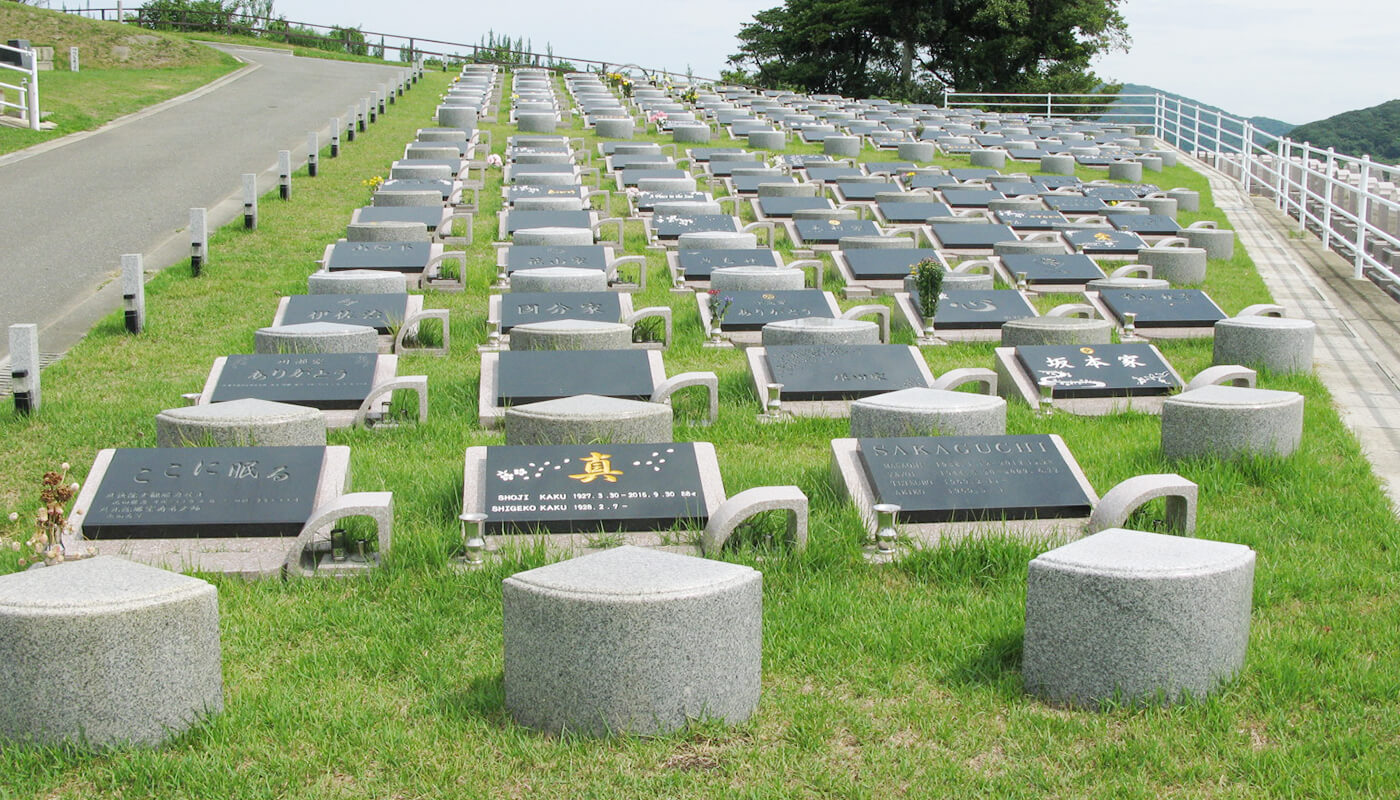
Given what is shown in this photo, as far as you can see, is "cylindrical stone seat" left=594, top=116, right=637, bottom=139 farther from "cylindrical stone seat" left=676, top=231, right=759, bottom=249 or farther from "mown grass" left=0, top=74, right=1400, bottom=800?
"mown grass" left=0, top=74, right=1400, bottom=800

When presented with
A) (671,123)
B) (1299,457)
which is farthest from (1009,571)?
(671,123)

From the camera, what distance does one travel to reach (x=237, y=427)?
8.12m

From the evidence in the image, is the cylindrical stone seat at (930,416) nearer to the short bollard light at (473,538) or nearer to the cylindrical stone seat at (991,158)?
the short bollard light at (473,538)

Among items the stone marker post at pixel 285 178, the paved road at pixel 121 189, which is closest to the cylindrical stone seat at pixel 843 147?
the paved road at pixel 121 189

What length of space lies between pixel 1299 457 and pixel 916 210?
1146 cm

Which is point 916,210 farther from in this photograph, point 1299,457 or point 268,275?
point 1299,457

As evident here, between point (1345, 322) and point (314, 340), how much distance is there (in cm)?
996

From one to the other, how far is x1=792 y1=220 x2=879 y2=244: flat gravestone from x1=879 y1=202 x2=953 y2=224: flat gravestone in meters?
1.31

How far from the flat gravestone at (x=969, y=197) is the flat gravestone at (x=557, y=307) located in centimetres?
964

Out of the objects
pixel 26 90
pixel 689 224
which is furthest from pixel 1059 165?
pixel 26 90

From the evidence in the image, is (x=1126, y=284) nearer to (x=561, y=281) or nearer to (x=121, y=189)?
(x=561, y=281)

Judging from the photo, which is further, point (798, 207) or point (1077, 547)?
point (798, 207)

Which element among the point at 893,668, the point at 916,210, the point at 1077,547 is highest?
the point at 916,210

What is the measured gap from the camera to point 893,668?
5.96m
